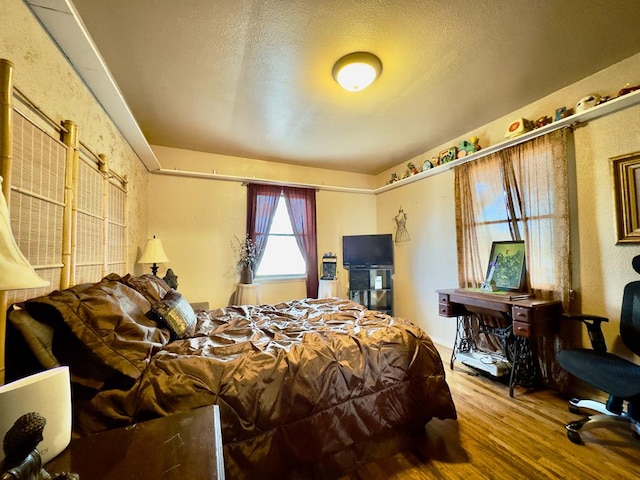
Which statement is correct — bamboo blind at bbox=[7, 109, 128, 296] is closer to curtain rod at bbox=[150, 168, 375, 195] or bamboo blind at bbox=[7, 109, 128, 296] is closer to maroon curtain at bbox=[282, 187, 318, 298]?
curtain rod at bbox=[150, 168, 375, 195]

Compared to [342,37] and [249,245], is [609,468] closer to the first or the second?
[342,37]

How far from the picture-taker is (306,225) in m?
4.24

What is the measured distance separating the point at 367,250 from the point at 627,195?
→ 284 cm

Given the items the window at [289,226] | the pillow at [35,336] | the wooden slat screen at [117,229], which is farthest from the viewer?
the window at [289,226]

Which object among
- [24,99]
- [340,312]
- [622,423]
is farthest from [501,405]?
[24,99]

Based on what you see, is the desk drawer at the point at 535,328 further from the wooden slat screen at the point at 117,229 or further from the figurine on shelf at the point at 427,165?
the wooden slat screen at the point at 117,229

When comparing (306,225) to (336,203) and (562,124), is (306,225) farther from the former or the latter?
(562,124)

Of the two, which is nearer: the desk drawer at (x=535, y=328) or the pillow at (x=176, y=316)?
the pillow at (x=176, y=316)

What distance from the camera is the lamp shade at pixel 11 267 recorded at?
1.94ft

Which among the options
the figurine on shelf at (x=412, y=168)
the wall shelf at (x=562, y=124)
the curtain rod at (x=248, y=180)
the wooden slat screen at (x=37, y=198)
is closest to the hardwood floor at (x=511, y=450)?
the wooden slat screen at (x=37, y=198)

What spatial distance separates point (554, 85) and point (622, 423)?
8.60ft

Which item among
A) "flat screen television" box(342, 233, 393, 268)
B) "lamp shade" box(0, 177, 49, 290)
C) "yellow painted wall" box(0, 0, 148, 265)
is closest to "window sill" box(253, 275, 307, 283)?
"flat screen television" box(342, 233, 393, 268)

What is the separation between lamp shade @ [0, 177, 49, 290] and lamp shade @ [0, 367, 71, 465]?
29 centimetres

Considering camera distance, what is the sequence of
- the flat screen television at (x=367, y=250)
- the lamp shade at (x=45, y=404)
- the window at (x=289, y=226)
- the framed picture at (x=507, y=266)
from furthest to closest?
the flat screen television at (x=367, y=250)
the window at (x=289, y=226)
the framed picture at (x=507, y=266)
the lamp shade at (x=45, y=404)
